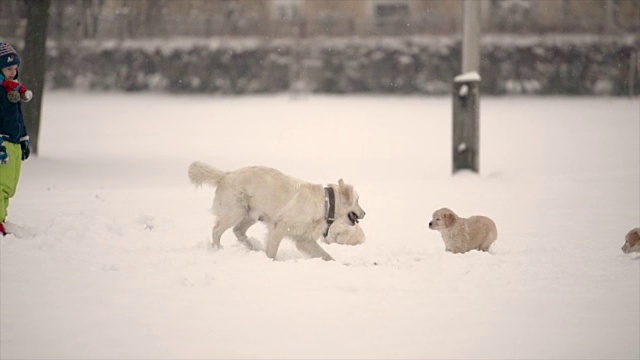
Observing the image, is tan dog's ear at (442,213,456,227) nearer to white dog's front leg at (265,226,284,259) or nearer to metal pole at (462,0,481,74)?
white dog's front leg at (265,226,284,259)

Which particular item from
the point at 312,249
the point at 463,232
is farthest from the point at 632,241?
the point at 312,249

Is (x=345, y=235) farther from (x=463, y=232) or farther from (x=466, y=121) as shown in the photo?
(x=466, y=121)

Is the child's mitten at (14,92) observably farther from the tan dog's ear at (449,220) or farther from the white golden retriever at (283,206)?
the tan dog's ear at (449,220)

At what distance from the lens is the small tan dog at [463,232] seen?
300 inches

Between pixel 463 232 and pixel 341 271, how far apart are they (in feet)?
4.28

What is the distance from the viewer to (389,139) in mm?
18719

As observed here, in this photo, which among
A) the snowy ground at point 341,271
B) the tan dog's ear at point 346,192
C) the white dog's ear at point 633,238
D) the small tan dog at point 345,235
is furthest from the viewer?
the small tan dog at point 345,235

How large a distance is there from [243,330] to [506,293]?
1862 mm

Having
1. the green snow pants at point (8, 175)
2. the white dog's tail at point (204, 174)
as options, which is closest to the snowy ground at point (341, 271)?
the green snow pants at point (8, 175)

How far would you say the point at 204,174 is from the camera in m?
7.78

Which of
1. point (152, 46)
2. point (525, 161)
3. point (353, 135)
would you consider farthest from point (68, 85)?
point (525, 161)

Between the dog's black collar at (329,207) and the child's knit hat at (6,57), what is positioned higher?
the child's knit hat at (6,57)

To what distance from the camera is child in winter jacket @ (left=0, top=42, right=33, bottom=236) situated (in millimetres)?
7773

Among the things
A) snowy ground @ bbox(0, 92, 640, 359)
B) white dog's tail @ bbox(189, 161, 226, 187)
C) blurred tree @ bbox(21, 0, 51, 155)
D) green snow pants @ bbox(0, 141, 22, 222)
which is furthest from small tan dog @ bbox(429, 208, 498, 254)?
blurred tree @ bbox(21, 0, 51, 155)
